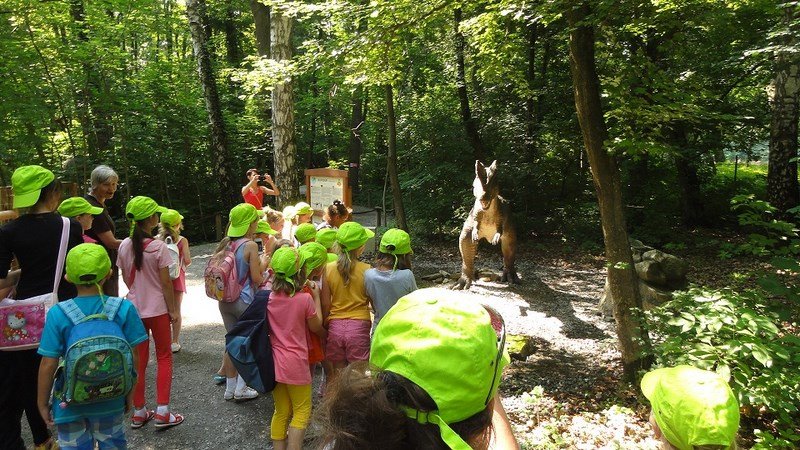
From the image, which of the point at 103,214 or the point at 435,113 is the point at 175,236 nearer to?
the point at 103,214

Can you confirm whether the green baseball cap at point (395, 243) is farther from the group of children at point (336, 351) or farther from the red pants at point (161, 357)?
the red pants at point (161, 357)

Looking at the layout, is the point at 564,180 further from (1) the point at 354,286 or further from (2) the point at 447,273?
(1) the point at 354,286

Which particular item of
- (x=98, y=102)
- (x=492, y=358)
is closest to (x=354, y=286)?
(x=492, y=358)

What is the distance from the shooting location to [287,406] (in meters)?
3.40

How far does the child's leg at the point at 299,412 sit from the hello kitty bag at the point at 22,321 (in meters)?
1.56

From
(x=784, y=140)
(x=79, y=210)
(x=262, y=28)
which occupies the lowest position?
(x=79, y=210)

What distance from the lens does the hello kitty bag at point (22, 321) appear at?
2.91 metres

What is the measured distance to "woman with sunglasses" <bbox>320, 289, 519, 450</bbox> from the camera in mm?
924

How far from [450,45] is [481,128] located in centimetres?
240

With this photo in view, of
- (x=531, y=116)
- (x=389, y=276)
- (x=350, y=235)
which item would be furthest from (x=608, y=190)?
(x=531, y=116)

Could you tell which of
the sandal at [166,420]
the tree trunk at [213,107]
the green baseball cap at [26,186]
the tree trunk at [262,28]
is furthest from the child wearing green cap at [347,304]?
the tree trunk at [213,107]

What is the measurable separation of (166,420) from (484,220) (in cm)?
581

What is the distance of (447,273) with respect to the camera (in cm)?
1022

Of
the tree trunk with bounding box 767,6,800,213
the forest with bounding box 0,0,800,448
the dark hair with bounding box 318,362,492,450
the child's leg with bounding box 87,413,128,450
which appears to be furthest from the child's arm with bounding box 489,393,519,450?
the tree trunk with bounding box 767,6,800,213
